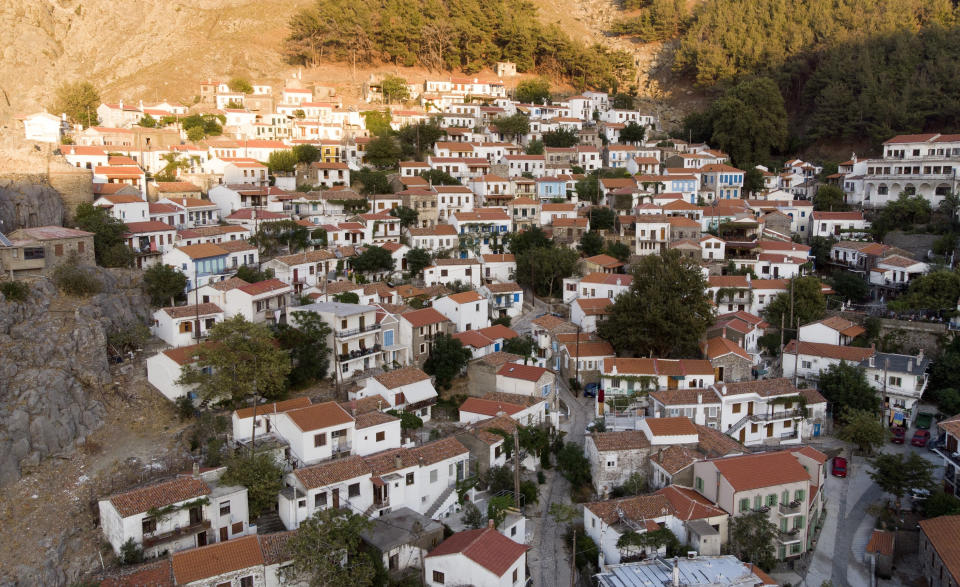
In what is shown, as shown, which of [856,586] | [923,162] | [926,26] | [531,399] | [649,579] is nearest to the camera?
[649,579]

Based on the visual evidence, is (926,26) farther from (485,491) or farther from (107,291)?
(107,291)

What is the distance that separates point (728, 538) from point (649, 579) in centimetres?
354

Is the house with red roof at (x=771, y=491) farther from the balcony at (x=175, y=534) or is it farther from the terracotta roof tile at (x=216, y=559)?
the balcony at (x=175, y=534)

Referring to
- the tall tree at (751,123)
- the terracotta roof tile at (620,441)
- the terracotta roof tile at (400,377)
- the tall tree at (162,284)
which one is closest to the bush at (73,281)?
the tall tree at (162,284)

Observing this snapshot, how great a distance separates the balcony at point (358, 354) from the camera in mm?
24875

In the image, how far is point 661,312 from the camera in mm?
27109

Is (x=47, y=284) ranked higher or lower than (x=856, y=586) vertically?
higher

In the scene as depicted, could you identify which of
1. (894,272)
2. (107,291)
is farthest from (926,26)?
(107,291)

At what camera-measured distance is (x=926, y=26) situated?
53.2 metres

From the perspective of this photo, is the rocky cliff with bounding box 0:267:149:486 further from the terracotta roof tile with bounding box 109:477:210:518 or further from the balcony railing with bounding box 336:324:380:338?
the balcony railing with bounding box 336:324:380:338

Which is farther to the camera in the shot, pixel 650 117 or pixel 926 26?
pixel 650 117

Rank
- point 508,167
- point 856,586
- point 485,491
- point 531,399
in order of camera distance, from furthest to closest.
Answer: point 508,167
point 531,399
point 485,491
point 856,586

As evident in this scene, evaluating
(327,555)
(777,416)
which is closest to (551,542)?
(327,555)

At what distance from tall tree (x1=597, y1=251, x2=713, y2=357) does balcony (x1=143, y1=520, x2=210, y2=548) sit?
16.6 meters
